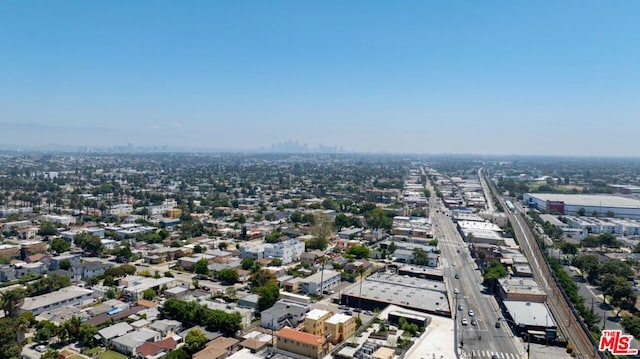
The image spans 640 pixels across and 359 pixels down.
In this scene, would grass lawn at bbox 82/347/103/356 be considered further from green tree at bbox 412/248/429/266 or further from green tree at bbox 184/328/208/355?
green tree at bbox 412/248/429/266

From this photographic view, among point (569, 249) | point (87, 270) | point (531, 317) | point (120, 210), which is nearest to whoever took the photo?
point (531, 317)

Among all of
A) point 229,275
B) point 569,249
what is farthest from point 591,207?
point 229,275

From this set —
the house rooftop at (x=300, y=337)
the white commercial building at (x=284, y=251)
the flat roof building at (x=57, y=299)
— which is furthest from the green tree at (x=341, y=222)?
the house rooftop at (x=300, y=337)

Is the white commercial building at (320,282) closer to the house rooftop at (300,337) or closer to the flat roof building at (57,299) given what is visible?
the house rooftop at (300,337)

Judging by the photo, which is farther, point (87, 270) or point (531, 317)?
point (87, 270)

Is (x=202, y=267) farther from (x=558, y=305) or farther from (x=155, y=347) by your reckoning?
(x=558, y=305)

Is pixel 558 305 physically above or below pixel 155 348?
above

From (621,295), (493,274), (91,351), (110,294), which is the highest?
(621,295)

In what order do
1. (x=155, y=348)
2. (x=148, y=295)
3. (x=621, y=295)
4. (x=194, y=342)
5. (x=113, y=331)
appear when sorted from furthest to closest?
(x=148, y=295)
(x=621, y=295)
(x=113, y=331)
(x=155, y=348)
(x=194, y=342)
